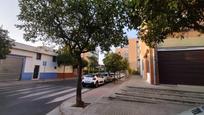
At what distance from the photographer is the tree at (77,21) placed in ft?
27.7

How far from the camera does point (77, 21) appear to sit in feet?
29.8

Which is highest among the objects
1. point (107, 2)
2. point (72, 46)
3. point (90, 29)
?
point (107, 2)

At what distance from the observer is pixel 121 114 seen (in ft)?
25.5

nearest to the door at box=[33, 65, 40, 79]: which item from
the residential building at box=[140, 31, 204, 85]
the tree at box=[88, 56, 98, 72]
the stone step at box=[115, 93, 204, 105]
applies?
the residential building at box=[140, 31, 204, 85]

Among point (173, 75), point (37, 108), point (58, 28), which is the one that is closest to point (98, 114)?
point (37, 108)

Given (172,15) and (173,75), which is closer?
(172,15)

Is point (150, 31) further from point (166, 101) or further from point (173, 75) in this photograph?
point (173, 75)

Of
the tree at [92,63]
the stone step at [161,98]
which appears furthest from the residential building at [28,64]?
the tree at [92,63]

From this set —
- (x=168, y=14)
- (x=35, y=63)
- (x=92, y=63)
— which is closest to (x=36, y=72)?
(x=35, y=63)

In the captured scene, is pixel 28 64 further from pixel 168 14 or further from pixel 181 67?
pixel 168 14

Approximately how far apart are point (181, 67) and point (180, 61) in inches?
19.7

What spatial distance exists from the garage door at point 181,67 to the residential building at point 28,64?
11.3 m

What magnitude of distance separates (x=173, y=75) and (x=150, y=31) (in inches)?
370

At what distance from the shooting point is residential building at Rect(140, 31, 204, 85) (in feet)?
50.3
